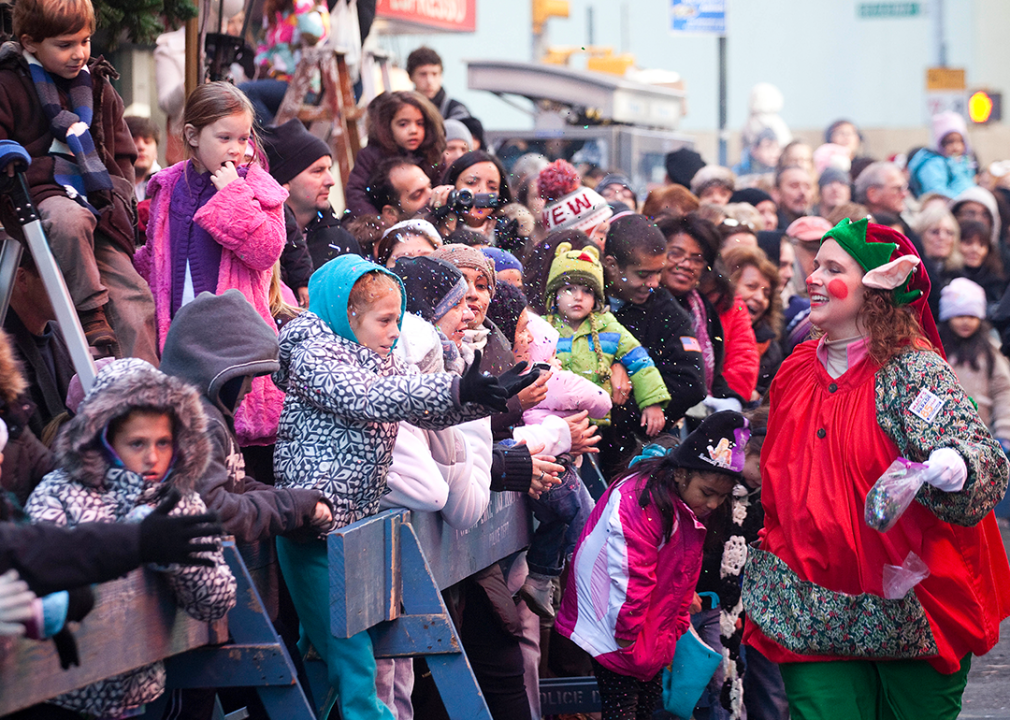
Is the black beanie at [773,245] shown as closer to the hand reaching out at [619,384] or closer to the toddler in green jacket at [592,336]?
the toddler in green jacket at [592,336]

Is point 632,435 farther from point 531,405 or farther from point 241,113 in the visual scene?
point 241,113

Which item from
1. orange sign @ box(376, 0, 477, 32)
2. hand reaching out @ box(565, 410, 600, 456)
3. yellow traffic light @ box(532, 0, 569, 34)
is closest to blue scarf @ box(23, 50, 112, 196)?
hand reaching out @ box(565, 410, 600, 456)

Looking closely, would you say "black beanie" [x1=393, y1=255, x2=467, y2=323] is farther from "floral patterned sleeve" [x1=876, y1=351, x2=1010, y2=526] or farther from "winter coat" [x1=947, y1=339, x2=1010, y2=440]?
"winter coat" [x1=947, y1=339, x2=1010, y2=440]

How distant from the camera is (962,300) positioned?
30.5 ft

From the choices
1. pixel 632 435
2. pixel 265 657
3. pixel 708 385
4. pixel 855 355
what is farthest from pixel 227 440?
pixel 708 385

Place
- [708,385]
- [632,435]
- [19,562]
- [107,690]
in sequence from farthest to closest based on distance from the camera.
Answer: [708,385], [632,435], [107,690], [19,562]

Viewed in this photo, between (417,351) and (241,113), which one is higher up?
(241,113)

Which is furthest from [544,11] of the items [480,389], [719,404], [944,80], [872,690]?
[480,389]

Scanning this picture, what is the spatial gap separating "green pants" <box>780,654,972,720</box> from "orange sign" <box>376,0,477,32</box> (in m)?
13.0

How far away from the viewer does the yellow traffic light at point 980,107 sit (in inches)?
849

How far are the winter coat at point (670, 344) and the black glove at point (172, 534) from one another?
370cm

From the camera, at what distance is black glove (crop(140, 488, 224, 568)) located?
263 cm

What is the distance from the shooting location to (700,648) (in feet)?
16.8

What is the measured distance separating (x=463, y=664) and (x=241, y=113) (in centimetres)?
217
